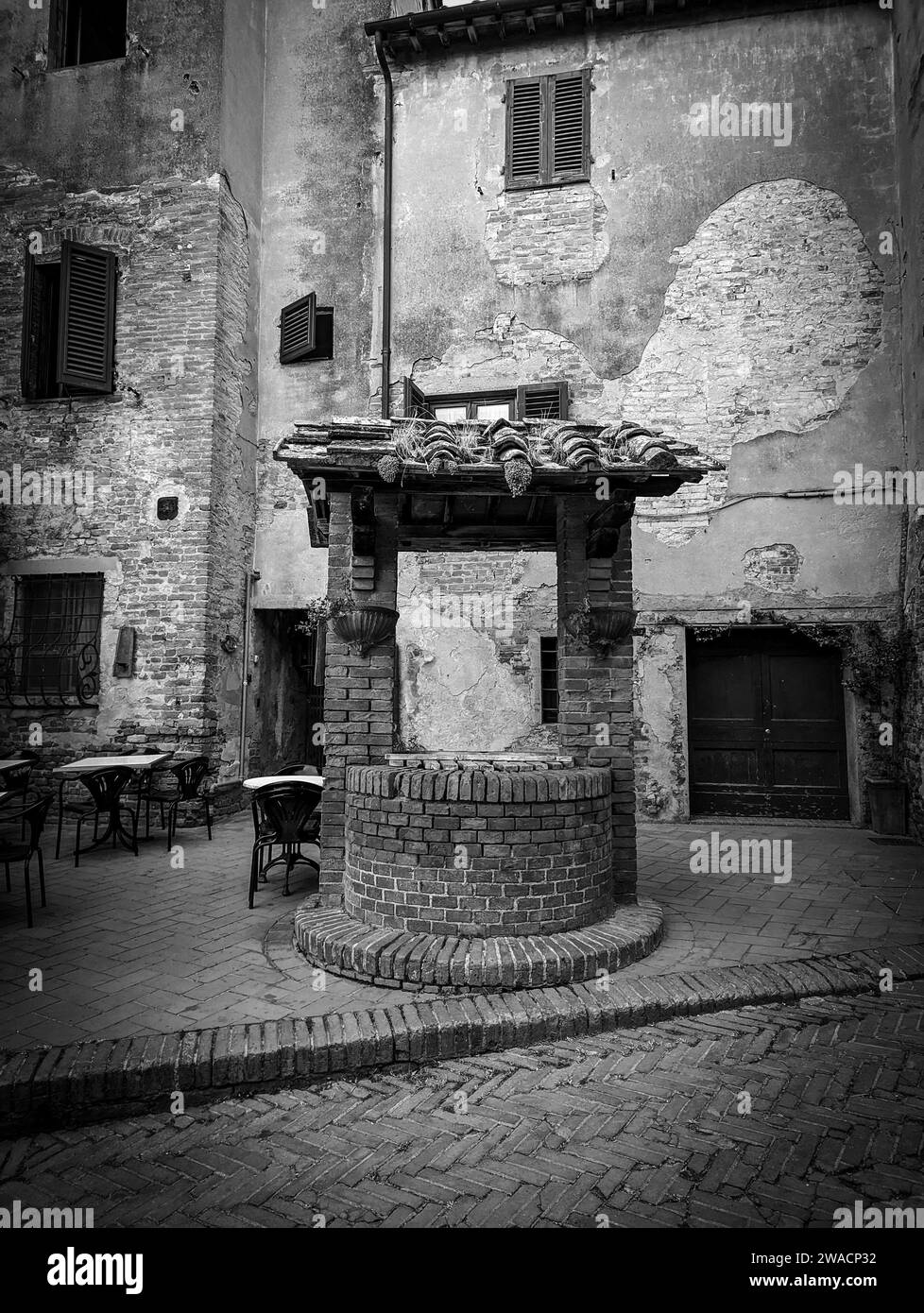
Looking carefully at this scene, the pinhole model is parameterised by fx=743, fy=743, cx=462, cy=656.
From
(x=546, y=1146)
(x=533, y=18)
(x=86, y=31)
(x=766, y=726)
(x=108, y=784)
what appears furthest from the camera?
(x=86, y=31)

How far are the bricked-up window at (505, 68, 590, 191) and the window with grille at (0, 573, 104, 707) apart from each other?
26.2 feet

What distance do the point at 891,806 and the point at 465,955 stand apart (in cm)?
650

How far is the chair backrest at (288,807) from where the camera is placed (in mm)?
5734

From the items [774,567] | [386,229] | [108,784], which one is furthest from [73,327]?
[774,567]

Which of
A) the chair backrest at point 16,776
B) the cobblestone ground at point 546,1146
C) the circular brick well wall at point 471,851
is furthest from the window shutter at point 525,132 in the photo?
the cobblestone ground at point 546,1146

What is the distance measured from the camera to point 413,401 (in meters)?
9.98

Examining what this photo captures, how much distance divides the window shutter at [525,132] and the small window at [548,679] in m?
6.31

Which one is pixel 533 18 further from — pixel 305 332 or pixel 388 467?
pixel 388 467

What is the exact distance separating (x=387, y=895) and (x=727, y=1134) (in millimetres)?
2178

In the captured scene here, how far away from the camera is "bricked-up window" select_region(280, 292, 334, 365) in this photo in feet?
34.2

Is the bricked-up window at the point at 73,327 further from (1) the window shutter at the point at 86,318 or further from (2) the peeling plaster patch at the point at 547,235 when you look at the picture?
(2) the peeling plaster patch at the point at 547,235

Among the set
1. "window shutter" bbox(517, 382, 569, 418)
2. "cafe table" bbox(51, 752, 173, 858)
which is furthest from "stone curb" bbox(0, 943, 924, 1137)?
"window shutter" bbox(517, 382, 569, 418)

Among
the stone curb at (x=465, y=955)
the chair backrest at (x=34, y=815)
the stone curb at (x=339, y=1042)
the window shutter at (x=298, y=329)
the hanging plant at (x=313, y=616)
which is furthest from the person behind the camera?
the window shutter at (x=298, y=329)

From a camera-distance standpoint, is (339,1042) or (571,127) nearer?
(339,1042)
